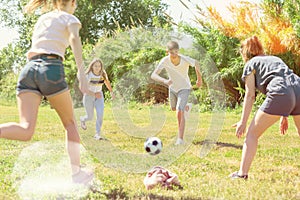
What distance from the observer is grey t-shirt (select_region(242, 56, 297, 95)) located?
4.60m

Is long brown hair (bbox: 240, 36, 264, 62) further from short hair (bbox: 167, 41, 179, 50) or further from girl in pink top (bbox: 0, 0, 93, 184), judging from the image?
short hair (bbox: 167, 41, 179, 50)

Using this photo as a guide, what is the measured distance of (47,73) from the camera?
3.85 meters

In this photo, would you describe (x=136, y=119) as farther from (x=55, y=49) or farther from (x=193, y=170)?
(x=55, y=49)

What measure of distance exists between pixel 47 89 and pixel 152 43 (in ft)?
14.2

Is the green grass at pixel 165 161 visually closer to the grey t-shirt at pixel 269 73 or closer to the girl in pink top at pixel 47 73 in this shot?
the girl in pink top at pixel 47 73

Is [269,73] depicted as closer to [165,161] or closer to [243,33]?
[165,161]

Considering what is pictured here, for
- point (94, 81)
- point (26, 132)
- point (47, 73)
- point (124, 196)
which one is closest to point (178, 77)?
point (94, 81)

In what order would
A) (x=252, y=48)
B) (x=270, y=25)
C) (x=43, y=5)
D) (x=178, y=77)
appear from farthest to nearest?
1. (x=270, y=25)
2. (x=178, y=77)
3. (x=252, y=48)
4. (x=43, y=5)

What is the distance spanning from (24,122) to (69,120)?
419 millimetres

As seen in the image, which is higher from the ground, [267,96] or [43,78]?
[43,78]

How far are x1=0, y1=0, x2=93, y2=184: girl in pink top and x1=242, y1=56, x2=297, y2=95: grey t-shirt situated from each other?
1.69 meters

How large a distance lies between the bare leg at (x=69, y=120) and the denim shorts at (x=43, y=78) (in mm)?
78

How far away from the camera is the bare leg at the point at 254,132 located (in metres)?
4.64

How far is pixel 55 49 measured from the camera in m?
3.96
